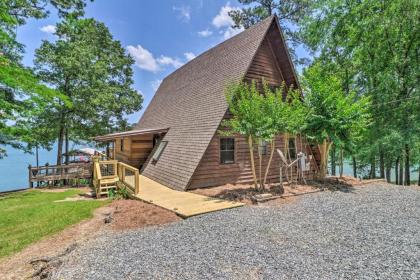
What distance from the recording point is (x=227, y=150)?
10062 millimetres

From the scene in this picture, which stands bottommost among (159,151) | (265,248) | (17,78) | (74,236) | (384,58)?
(74,236)

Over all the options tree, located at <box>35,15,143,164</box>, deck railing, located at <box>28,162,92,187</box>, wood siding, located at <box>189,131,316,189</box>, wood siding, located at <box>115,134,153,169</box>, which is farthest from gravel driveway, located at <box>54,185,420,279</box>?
tree, located at <box>35,15,143,164</box>

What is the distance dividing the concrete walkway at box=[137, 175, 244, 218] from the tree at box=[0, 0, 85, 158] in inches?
165

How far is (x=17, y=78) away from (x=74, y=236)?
13.2ft

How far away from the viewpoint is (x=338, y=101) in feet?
31.6

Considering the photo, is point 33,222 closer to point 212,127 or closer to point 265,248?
point 212,127

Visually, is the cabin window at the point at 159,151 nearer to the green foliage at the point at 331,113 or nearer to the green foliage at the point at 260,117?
the green foliage at the point at 260,117

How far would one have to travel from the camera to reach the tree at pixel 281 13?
20578 millimetres

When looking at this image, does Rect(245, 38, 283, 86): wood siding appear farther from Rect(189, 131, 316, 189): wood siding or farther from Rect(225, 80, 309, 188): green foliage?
Rect(189, 131, 316, 189): wood siding

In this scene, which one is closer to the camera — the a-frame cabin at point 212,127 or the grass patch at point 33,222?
the grass patch at point 33,222

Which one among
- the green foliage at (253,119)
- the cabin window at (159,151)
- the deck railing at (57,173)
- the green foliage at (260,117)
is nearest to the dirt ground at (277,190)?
the green foliage at (260,117)

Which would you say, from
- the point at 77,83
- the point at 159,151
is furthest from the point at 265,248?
the point at 77,83

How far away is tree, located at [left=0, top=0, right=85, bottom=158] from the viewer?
532 cm

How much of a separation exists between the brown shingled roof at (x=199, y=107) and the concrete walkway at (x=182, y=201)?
670mm
